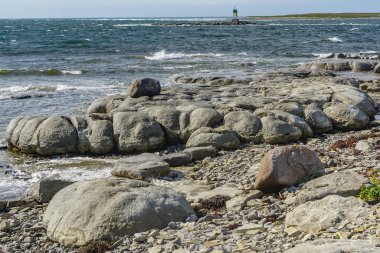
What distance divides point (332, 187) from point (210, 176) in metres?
5.00

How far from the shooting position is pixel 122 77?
134ft

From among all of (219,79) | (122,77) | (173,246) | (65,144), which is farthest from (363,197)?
(122,77)

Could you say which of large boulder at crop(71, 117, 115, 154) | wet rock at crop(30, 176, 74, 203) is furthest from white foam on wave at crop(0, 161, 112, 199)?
large boulder at crop(71, 117, 115, 154)

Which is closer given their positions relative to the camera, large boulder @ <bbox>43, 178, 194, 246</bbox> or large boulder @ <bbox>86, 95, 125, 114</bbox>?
large boulder @ <bbox>43, 178, 194, 246</bbox>

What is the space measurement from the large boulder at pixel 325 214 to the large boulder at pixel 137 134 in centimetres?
982

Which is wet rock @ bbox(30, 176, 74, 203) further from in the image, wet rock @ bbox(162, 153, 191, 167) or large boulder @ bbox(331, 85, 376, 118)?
large boulder @ bbox(331, 85, 376, 118)

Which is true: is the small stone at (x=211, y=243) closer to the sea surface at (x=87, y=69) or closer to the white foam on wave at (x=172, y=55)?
the sea surface at (x=87, y=69)

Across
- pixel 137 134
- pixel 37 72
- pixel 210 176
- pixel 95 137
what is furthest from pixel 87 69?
pixel 210 176

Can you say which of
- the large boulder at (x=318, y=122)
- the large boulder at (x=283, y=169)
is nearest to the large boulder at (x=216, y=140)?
the large boulder at (x=318, y=122)

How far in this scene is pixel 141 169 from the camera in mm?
14789

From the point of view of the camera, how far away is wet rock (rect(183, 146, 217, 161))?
675 inches

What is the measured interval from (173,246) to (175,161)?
7466mm

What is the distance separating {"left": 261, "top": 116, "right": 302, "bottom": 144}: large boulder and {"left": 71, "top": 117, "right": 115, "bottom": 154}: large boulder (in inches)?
230

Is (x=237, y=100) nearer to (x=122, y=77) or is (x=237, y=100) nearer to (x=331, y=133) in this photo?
(x=331, y=133)
